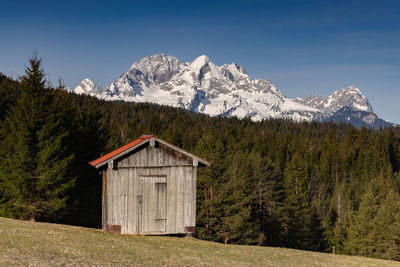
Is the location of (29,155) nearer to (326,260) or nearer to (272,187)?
(326,260)

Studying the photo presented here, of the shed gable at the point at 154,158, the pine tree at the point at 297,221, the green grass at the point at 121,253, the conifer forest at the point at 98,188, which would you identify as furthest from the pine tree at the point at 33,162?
the pine tree at the point at 297,221

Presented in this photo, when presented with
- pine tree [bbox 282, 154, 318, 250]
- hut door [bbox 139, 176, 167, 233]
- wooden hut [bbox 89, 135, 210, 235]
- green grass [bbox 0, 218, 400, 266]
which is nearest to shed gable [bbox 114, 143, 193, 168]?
wooden hut [bbox 89, 135, 210, 235]

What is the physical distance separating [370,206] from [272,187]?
14.9 meters

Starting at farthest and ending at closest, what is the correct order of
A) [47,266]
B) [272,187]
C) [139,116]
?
[139,116], [272,187], [47,266]

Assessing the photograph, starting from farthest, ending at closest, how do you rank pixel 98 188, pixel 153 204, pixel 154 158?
pixel 98 188, pixel 154 158, pixel 153 204

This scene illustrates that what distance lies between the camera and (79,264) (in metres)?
13.8

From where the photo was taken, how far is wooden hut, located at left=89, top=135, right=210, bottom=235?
2488cm

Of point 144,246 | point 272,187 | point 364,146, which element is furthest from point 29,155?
point 364,146

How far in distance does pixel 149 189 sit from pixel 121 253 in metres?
8.33

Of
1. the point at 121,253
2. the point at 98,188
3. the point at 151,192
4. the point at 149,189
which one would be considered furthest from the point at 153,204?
the point at 98,188

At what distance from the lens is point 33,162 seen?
102ft

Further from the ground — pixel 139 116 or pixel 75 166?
pixel 139 116

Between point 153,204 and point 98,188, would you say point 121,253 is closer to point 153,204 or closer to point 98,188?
point 153,204

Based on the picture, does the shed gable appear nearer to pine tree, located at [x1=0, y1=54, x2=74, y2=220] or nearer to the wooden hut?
the wooden hut
